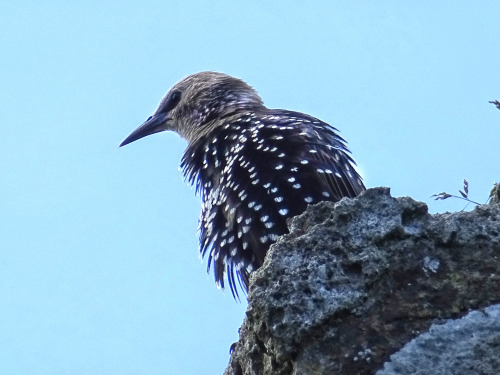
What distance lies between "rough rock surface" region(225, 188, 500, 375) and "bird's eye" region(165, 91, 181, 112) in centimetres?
525

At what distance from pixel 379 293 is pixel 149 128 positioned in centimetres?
577

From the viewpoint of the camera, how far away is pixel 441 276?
8.57 ft

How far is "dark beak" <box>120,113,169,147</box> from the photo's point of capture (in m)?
8.06

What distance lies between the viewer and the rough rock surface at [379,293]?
2.45 meters

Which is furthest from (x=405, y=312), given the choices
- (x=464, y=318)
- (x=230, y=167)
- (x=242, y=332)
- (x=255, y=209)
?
(x=230, y=167)

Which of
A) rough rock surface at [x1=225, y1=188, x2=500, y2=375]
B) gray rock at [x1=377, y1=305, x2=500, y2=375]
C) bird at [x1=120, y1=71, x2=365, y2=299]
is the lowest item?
gray rock at [x1=377, y1=305, x2=500, y2=375]

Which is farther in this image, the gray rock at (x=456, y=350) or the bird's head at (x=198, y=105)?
the bird's head at (x=198, y=105)

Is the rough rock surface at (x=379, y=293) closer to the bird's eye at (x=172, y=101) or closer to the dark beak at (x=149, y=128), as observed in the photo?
the bird's eye at (x=172, y=101)

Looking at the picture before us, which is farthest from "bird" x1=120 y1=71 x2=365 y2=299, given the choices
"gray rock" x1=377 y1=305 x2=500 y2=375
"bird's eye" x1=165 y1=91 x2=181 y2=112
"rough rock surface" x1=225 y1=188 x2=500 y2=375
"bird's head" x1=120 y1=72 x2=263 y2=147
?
"gray rock" x1=377 y1=305 x2=500 y2=375

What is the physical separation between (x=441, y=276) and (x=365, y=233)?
25 cm

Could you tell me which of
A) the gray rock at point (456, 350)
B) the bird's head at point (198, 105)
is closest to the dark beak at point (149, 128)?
the bird's head at point (198, 105)

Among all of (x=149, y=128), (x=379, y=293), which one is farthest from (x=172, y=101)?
(x=379, y=293)

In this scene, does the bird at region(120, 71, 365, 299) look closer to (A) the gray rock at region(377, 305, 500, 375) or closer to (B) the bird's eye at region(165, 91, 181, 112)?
(B) the bird's eye at region(165, 91, 181, 112)

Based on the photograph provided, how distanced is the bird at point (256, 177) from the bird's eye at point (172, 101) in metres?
1.36
